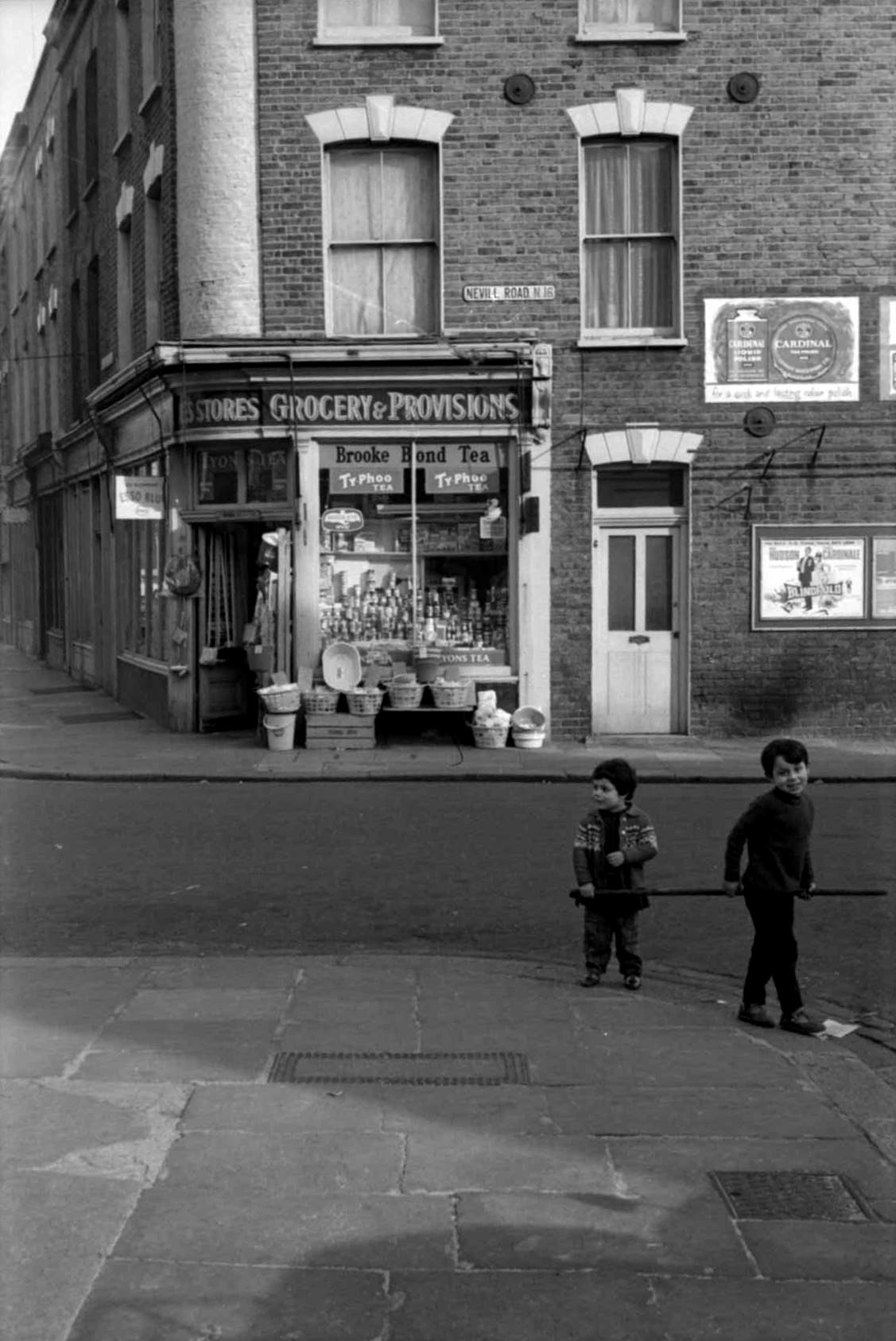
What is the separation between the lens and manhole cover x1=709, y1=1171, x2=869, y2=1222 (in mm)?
5008

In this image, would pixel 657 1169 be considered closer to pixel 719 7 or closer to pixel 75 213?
pixel 719 7

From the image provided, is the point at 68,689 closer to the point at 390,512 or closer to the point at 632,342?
the point at 390,512

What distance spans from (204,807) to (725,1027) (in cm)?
738

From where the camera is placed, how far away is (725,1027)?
719 cm

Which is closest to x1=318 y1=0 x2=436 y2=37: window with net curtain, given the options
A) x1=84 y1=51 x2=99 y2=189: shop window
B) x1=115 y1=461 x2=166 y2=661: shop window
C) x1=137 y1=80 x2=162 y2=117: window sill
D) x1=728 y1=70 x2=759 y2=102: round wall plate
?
x1=137 y1=80 x2=162 y2=117: window sill

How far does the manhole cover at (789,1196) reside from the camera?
501cm

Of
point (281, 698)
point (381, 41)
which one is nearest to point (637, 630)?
point (281, 698)

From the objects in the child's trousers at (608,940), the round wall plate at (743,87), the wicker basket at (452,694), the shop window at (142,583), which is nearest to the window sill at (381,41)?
the round wall plate at (743,87)

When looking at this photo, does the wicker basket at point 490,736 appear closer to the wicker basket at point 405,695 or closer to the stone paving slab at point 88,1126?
the wicker basket at point 405,695

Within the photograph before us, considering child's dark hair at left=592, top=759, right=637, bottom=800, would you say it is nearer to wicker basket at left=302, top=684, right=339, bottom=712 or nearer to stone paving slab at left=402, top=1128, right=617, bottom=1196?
stone paving slab at left=402, top=1128, right=617, bottom=1196

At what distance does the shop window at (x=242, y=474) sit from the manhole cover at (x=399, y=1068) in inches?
478

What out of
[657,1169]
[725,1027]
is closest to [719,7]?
[725,1027]

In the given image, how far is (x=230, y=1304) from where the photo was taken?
14.1ft

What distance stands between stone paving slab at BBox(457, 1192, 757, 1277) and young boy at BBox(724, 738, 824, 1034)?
2.18 m
